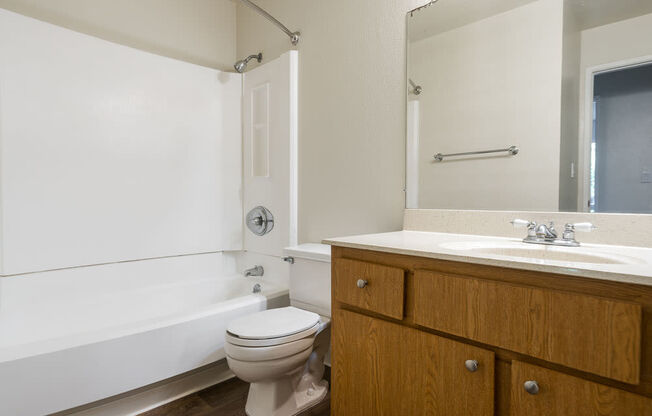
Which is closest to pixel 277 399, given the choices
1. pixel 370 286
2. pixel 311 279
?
pixel 311 279

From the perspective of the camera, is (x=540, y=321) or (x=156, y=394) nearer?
(x=540, y=321)

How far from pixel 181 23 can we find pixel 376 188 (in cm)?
190

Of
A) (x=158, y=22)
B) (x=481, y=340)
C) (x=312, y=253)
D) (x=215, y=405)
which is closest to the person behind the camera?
(x=481, y=340)

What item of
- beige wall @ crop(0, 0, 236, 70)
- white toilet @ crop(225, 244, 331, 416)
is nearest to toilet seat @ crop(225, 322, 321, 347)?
white toilet @ crop(225, 244, 331, 416)

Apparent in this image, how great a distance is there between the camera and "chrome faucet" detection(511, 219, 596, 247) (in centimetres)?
114

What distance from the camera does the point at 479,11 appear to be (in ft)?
4.88

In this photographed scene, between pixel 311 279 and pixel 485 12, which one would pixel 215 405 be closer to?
pixel 311 279

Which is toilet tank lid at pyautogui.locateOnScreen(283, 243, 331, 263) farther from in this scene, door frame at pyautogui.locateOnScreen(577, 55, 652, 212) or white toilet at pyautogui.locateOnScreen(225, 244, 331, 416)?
door frame at pyautogui.locateOnScreen(577, 55, 652, 212)

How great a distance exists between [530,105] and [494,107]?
0.44ft

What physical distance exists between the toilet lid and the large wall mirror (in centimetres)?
73

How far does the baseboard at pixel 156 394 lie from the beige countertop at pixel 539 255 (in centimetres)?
119

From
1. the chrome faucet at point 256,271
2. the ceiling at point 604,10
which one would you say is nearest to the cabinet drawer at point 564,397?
the ceiling at point 604,10

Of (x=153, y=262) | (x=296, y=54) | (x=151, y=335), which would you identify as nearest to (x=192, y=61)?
(x=296, y=54)

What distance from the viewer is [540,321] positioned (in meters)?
0.80
